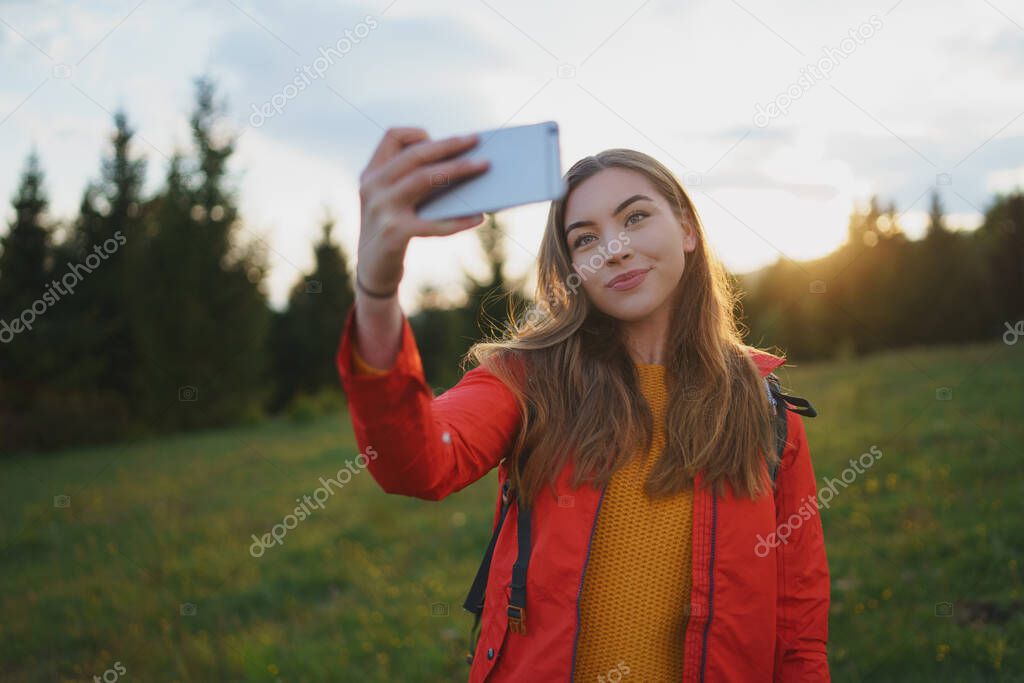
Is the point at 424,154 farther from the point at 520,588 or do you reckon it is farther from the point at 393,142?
the point at 520,588

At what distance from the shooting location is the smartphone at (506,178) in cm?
100

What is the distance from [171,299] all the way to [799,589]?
18.3 m

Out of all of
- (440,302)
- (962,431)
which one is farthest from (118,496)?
(440,302)

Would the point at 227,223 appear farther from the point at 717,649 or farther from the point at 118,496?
the point at 717,649

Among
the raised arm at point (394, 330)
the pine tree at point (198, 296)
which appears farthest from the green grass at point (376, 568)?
the pine tree at point (198, 296)

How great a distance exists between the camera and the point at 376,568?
16.9 ft

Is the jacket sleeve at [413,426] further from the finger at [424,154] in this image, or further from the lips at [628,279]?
the lips at [628,279]

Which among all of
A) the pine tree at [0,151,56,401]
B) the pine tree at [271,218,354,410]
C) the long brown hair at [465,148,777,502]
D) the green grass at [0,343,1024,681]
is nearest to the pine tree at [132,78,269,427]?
the pine tree at [0,151,56,401]

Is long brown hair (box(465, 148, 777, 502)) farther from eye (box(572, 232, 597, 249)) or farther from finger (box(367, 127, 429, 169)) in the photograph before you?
finger (box(367, 127, 429, 169))

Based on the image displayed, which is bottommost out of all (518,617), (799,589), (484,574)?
(518,617)

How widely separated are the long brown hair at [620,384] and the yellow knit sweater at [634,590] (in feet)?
0.25

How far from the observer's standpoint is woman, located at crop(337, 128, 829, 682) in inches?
65.2

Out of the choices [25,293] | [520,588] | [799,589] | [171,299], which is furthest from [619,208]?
[25,293]

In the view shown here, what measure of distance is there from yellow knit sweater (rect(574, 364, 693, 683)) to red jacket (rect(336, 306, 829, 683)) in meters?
0.05
